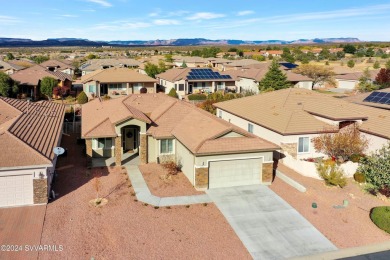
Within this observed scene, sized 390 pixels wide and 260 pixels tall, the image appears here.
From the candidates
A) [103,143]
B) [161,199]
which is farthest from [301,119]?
[103,143]

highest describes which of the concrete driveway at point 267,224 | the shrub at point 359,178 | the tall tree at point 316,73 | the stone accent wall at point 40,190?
the tall tree at point 316,73

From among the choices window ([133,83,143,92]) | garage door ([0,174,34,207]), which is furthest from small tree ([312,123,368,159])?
window ([133,83,143,92])

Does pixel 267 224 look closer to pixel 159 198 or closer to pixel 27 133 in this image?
pixel 159 198

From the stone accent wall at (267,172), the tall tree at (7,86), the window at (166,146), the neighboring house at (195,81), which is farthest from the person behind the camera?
the neighboring house at (195,81)

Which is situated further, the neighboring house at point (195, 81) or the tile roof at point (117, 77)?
the neighboring house at point (195, 81)

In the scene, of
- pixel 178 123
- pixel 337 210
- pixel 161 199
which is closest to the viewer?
pixel 337 210

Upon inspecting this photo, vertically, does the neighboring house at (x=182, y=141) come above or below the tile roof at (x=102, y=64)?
below

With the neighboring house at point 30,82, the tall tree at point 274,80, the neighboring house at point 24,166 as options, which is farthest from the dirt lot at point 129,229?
the tall tree at point 274,80

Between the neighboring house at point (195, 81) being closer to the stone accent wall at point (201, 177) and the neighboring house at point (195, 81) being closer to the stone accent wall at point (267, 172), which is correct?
the stone accent wall at point (267, 172)

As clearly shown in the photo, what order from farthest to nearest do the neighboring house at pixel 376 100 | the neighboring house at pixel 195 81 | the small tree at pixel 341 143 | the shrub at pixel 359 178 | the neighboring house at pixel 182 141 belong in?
the neighboring house at pixel 195 81
the neighboring house at pixel 376 100
the small tree at pixel 341 143
the shrub at pixel 359 178
the neighboring house at pixel 182 141
